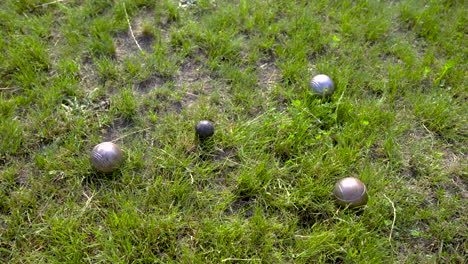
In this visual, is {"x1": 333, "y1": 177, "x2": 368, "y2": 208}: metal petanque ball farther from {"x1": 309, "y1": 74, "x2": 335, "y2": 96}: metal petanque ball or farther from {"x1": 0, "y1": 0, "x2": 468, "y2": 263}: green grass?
{"x1": 309, "y1": 74, "x2": 335, "y2": 96}: metal petanque ball

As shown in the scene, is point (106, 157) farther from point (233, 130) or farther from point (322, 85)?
point (322, 85)

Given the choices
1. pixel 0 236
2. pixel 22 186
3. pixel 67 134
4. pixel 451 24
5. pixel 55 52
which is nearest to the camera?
pixel 0 236

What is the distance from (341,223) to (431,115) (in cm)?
150

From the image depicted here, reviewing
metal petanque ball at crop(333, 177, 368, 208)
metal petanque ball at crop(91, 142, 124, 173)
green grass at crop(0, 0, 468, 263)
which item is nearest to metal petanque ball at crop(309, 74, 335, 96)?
green grass at crop(0, 0, 468, 263)

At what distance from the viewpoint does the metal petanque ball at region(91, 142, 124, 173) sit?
8.58 feet

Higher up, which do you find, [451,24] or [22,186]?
[451,24]

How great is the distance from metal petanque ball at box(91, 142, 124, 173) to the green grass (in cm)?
11

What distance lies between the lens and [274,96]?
335cm

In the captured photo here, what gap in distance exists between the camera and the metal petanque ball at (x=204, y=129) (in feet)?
9.43

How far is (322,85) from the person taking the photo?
10.4 ft

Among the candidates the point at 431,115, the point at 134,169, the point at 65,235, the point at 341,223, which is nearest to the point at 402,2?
the point at 431,115

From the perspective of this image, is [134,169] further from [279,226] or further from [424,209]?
[424,209]

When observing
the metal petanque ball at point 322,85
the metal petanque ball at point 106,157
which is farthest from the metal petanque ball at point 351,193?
the metal petanque ball at point 106,157

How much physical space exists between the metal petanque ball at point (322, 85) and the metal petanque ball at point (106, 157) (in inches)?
69.5
